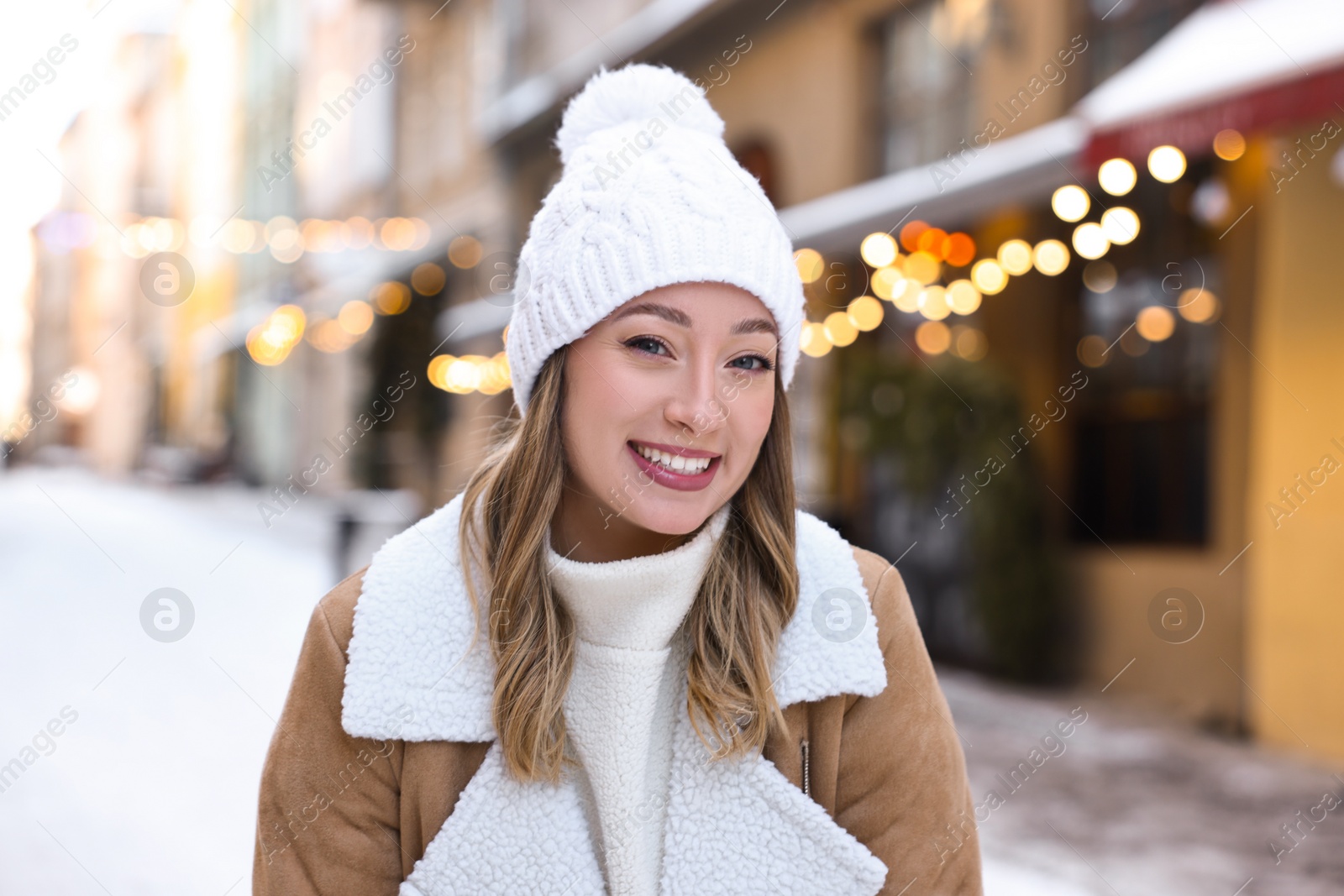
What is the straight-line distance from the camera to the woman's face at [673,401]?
1680 mm

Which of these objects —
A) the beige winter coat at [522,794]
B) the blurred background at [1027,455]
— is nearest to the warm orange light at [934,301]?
the blurred background at [1027,455]

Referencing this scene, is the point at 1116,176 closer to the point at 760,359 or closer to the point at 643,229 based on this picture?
the point at 760,359

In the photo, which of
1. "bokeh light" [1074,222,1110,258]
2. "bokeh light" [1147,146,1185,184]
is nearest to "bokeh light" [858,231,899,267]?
"bokeh light" [1074,222,1110,258]

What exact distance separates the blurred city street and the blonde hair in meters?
2.76

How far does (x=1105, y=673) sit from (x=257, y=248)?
2646cm

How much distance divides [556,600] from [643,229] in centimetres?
58

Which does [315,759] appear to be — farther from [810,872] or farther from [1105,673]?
[1105,673]

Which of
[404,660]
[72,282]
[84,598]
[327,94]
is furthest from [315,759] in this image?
[72,282]

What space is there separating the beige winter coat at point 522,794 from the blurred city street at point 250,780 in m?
2.62

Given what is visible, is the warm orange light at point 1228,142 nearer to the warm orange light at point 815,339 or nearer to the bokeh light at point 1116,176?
the bokeh light at point 1116,176

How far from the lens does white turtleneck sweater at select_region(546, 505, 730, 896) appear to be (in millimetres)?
1725

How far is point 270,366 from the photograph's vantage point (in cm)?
2828

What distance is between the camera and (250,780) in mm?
5277

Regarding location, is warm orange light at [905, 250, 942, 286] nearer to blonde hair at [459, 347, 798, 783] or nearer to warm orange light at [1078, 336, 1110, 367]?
warm orange light at [1078, 336, 1110, 367]
